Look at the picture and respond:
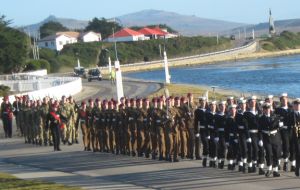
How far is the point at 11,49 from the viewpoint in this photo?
82.6 metres

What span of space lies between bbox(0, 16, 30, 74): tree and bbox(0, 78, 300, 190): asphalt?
57215 millimetres

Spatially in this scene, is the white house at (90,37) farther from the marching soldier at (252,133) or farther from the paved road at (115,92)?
the marching soldier at (252,133)

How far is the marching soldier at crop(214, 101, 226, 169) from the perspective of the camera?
19.4 m

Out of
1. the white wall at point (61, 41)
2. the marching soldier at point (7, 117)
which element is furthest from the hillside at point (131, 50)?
the marching soldier at point (7, 117)

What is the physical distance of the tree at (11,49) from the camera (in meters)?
82.6

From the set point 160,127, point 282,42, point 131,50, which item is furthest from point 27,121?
point 282,42

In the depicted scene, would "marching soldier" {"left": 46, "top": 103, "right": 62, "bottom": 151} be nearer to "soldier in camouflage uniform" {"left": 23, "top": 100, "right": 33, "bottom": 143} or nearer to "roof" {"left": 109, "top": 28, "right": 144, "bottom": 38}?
"soldier in camouflage uniform" {"left": 23, "top": 100, "right": 33, "bottom": 143}

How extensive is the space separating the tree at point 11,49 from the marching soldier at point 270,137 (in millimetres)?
67039

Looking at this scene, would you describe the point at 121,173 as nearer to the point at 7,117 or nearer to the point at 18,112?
the point at 18,112

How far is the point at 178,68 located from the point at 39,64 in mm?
37128

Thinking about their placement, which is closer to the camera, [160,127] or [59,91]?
[160,127]

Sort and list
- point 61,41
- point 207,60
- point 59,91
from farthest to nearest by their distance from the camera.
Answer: point 61,41 < point 207,60 < point 59,91

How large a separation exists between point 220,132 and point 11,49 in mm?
65818

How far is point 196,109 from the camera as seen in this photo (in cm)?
2042
